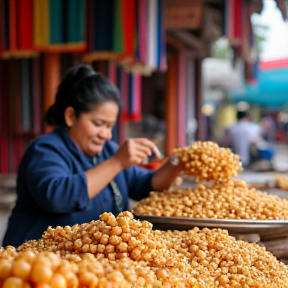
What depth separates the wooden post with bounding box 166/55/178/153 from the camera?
27.5ft

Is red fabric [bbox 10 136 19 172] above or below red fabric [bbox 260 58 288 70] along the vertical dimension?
below

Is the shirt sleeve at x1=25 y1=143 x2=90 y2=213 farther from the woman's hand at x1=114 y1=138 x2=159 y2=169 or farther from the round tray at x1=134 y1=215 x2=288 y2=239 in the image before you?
the round tray at x1=134 y1=215 x2=288 y2=239

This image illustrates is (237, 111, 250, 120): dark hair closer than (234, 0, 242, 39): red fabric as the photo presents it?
No

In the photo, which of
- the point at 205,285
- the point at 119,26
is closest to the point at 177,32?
the point at 119,26

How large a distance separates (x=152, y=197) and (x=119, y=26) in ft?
9.52

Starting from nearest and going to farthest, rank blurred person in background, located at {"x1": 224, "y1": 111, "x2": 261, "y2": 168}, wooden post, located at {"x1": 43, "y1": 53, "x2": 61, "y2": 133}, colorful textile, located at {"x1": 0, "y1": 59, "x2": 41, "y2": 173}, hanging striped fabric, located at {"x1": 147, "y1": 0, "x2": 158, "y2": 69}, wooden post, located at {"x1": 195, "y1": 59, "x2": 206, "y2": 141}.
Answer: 1. hanging striped fabric, located at {"x1": 147, "y1": 0, "x2": 158, "y2": 69}
2. wooden post, located at {"x1": 43, "y1": 53, "x2": 61, "y2": 133}
3. colorful textile, located at {"x1": 0, "y1": 59, "x2": 41, "y2": 173}
4. blurred person in background, located at {"x1": 224, "y1": 111, "x2": 261, "y2": 168}
5. wooden post, located at {"x1": 195, "y1": 59, "x2": 206, "y2": 141}

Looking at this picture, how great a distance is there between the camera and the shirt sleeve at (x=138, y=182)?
2541mm

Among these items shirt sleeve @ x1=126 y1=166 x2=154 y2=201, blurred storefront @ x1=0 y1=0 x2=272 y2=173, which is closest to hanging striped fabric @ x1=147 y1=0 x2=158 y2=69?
blurred storefront @ x1=0 y1=0 x2=272 y2=173

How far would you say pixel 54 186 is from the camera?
1950 millimetres

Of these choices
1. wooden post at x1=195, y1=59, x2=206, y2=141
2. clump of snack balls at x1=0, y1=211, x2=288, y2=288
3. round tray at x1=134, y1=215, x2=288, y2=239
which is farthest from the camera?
wooden post at x1=195, y1=59, x2=206, y2=141

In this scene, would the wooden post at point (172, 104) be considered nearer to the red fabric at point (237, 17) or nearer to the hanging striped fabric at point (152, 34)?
the red fabric at point (237, 17)

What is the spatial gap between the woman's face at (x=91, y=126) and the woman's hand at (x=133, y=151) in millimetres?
171

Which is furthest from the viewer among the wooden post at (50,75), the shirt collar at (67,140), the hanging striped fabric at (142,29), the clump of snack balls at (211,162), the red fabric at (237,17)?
the red fabric at (237,17)

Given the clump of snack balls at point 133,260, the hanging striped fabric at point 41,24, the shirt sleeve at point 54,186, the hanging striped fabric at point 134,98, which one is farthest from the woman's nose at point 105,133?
the hanging striped fabric at point 134,98
